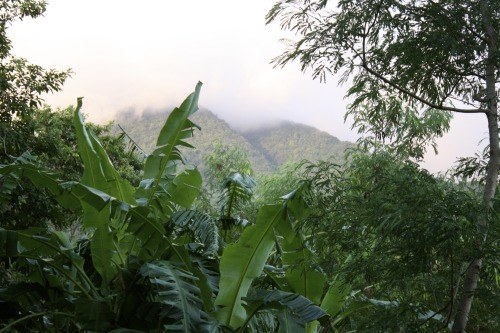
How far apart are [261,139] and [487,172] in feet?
98.0

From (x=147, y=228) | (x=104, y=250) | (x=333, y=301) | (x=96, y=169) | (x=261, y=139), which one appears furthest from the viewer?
(x=261, y=139)

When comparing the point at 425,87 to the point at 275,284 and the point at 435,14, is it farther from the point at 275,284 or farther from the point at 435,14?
the point at 275,284

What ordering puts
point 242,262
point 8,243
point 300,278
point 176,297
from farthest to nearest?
point 300,278 < point 242,262 < point 8,243 < point 176,297

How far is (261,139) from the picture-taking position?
32.7 metres

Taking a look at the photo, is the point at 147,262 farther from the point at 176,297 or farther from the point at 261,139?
the point at 261,139

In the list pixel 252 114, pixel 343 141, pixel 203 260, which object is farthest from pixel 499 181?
pixel 252 114

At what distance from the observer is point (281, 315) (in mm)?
3506

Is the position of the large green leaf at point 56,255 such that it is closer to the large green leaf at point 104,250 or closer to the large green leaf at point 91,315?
the large green leaf at point 104,250

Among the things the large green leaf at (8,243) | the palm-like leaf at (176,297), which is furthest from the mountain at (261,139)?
the large green leaf at (8,243)

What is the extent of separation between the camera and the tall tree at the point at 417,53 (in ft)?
9.49

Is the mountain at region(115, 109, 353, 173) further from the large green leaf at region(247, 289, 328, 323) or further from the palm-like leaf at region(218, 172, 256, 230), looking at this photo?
the large green leaf at region(247, 289, 328, 323)

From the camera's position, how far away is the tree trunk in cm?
260

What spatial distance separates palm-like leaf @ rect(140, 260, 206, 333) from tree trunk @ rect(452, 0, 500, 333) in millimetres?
1326

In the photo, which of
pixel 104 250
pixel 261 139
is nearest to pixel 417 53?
pixel 104 250
